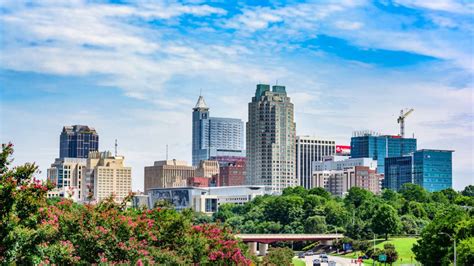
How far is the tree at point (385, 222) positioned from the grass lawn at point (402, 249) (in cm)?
209

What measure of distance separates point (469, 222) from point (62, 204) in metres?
51.6

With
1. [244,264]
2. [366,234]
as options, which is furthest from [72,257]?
[366,234]

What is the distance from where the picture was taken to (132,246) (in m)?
57.0

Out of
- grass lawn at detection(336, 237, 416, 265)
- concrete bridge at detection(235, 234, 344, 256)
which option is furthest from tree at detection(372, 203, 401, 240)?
concrete bridge at detection(235, 234, 344, 256)

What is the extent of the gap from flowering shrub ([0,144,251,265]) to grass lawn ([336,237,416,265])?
247 feet

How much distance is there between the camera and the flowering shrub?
48.1 meters

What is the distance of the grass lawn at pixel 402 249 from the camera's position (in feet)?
487

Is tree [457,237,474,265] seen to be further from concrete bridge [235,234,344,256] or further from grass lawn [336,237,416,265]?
concrete bridge [235,234,344,256]

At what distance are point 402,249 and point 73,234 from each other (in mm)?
115053

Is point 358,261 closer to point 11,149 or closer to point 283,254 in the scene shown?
point 283,254

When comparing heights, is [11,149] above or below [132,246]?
above

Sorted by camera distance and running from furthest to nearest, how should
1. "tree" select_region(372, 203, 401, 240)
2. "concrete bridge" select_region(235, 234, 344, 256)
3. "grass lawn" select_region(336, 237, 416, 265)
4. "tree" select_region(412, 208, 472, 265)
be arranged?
"concrete bridge" select_region(235, 234, 344, 256) < "tree" select_region(372, 203, 401, 240) < "grass lawn" select_region(336, 237, 416, 265) < "tree" select_region(412, 208, 472, 265)

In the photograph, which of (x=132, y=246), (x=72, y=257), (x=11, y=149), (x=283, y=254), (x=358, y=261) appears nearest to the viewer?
(x=11, y=149)

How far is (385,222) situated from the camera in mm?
181750
